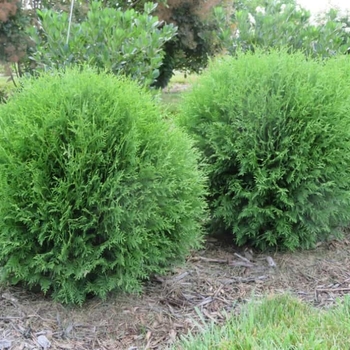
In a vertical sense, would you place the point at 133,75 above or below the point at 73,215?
above

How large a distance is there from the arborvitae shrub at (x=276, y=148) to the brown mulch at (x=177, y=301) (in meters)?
0.24

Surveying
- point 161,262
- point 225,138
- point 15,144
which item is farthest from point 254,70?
point 15,144

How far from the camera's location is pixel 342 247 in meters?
4.40

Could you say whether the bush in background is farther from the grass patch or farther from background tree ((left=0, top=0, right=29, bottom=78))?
background tree ((left=0, top=0, right=29, bottom=78))

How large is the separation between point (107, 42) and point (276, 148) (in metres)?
1.82

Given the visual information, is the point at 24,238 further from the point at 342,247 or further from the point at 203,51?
the point at 203,51

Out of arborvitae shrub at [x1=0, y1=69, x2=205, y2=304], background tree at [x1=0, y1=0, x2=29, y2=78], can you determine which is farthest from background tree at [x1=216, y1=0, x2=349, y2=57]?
background tree at [x1=0, y1=0, x2=29, y2=78]

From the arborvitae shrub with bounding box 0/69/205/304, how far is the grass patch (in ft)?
2.30

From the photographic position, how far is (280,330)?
2.50 m

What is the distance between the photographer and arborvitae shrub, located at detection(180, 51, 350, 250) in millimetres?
3727

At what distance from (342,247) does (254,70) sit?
6.23ft

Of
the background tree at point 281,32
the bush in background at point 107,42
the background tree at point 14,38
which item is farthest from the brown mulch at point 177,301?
the background tree at point 14,38

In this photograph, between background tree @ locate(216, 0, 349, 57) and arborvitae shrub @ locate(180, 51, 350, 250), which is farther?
background tree @ locate(216, 0, 349, 57)

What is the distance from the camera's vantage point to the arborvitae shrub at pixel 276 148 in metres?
3.73
